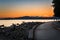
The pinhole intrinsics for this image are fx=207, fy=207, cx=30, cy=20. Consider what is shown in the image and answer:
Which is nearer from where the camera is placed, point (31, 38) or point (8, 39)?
point (31, 38)

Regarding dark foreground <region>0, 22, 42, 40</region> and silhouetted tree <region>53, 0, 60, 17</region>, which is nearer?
dark foreground <region>0, 22, 42, 40</region>

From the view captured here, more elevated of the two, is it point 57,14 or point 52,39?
point 52,39

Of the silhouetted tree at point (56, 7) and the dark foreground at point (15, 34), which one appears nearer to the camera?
the dark foreground at point (15, 34)

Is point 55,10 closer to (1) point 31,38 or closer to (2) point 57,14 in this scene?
(2) point 57,14

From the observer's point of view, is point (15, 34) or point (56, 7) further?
point (56, 7)

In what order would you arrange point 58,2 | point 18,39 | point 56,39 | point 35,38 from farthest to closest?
point 58,2, point 18,39, point 35,38, point 56,39

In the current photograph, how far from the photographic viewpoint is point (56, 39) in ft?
38.1

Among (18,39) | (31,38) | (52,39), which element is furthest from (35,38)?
(18,39)

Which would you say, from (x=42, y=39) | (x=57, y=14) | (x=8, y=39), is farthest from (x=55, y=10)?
(x=42, y=39)

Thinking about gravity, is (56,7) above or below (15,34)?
below

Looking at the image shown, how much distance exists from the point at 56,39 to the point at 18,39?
4533mm

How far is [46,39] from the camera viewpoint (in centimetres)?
1180

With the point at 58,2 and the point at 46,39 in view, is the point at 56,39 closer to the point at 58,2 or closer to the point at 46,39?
the point at 46,39

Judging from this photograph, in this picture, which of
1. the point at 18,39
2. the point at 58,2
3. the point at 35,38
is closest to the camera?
the point at 35,38
